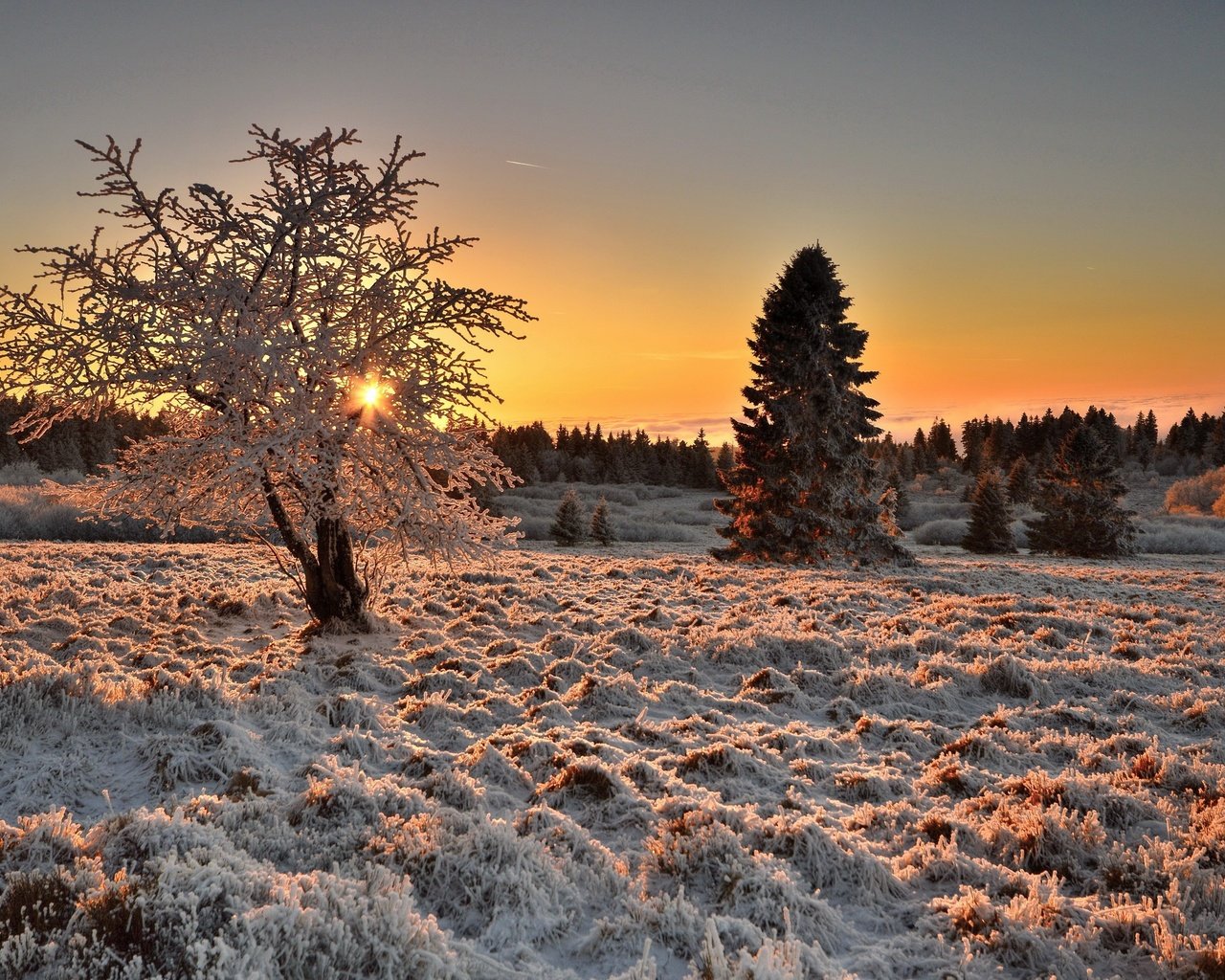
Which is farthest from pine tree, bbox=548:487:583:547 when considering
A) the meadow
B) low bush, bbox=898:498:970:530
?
low bush, bbox=898:498:970:530

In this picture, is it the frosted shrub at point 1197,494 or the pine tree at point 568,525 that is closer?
→ the pine tree at point 568,525

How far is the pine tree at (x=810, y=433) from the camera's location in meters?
24.4

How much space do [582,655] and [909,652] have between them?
5.16m

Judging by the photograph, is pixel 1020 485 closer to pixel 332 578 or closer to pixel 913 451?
pixel 913 451

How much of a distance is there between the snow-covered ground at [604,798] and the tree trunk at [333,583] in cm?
56

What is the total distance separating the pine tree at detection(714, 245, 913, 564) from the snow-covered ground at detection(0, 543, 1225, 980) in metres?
12.5

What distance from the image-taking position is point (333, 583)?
11.1 metres

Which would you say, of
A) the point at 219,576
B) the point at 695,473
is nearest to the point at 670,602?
the point at 219,576

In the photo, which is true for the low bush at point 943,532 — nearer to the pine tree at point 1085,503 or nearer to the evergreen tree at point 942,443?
the pine tree at point 1085,503

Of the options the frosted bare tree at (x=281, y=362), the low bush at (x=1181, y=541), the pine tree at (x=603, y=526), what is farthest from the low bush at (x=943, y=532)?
the frosted bare tree at (x=281, y=362)

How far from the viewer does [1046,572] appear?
73.5ft

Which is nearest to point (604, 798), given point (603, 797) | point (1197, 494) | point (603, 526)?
point (603, 797)

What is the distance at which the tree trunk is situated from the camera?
11.0 meters

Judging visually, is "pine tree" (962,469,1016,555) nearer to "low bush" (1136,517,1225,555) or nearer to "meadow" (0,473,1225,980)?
"low bush" (1136,517,1225,555)
